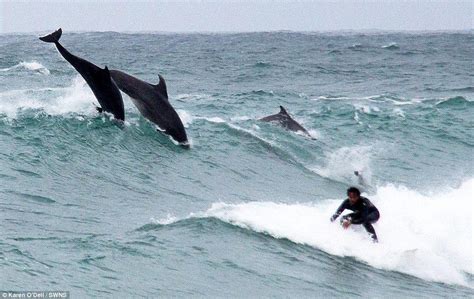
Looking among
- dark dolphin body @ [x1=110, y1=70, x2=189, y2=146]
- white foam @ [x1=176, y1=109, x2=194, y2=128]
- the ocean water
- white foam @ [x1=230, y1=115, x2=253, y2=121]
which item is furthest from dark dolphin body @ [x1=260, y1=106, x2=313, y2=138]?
dark dolphin body @ [x1=110, y1=70, x2=189, y2=146]

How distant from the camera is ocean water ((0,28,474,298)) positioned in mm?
9977

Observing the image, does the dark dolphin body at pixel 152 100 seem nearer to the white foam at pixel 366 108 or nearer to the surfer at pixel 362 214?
the surfer at pixel 362 214

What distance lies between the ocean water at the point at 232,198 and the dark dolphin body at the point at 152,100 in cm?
36

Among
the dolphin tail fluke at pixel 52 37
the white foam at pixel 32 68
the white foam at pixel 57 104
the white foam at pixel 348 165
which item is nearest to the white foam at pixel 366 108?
the white foam at pixel 348 165


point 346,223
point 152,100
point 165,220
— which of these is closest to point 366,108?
point 152,100

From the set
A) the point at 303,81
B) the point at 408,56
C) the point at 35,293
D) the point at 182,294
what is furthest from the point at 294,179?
the point at 408,56

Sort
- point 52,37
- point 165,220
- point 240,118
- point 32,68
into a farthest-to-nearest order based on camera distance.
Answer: point 32,68 < point 240,118 < point 52,37 < point 165,220

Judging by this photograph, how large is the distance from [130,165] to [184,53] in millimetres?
55060

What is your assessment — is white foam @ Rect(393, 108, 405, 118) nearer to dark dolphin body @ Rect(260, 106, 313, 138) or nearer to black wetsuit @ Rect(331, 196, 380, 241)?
dark dolphin body @ Rect(260, 106, 313, 138)

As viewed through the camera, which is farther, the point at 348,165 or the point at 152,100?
the point at 348,165

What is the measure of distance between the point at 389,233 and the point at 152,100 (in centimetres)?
728

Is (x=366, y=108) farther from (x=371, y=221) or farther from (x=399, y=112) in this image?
(x=371, y=221)

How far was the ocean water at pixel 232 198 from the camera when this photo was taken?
393 inches

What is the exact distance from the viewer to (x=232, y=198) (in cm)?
1536
